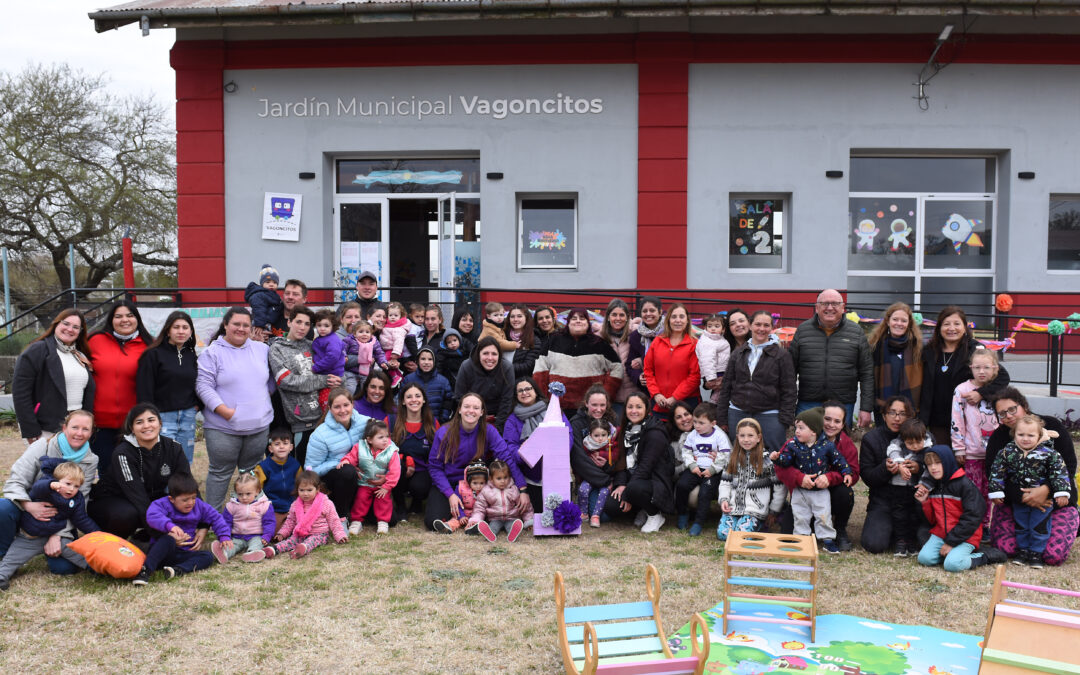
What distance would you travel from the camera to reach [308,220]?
12.3 m

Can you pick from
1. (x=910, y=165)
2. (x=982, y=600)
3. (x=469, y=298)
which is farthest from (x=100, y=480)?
(x=910, y=165)

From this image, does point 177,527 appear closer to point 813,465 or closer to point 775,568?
point 775,568

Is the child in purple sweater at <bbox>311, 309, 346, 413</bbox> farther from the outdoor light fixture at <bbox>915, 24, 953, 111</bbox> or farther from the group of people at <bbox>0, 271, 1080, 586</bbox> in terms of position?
the outdoor light fixture at <bbox>915, 24, 953, 111</bbox>

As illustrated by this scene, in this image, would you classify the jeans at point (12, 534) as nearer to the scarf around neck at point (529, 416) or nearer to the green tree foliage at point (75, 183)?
the scarf around neck at point (529, 416)

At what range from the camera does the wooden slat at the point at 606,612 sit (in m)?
3.89

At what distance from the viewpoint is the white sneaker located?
21.1 feet

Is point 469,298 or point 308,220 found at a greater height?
point 308,220

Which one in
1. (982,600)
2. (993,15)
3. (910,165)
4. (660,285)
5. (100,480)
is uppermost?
(993,15)

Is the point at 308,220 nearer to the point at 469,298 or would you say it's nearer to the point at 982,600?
the point at 469,298

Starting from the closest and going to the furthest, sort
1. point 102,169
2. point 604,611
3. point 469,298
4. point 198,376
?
point 604,611 → point 198,376 → point 469,298 → point 102,169

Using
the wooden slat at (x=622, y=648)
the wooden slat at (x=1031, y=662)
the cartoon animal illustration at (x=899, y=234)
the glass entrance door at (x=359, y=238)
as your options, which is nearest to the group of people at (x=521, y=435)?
the wooden slat at (x=1031, y=662)

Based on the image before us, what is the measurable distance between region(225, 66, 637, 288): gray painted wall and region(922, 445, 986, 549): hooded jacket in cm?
683

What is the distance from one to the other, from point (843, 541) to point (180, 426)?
5093 millimetres

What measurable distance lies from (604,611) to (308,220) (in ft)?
31.8
